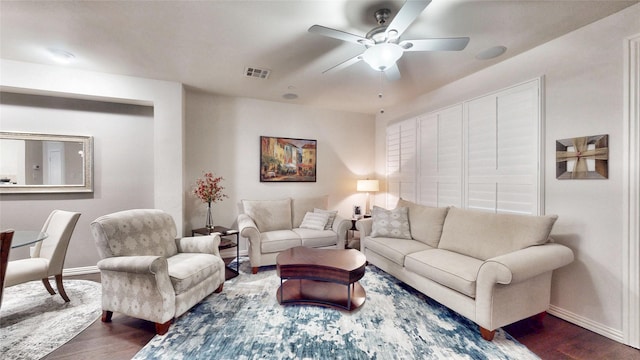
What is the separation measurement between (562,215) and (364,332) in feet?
7.10

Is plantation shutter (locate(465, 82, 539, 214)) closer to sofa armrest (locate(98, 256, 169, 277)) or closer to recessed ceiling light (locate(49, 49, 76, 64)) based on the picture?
sofa armrest (locate(98, 256, 169, 277))

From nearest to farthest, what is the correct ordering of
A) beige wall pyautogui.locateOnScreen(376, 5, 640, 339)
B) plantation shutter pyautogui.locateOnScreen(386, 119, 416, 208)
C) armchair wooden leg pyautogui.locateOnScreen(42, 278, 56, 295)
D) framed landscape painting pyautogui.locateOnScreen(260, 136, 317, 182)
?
beige wall pyautogui.locateOnScreen(376, 5, 640, 339)
armchair wooden leg pyautogui.locateOnScreen(42, 278, 56, 295)
plantation shutter pyautogui.locateOnScreen(386, 119, 416, 208)
framed landscape painting pyautogui.locateOnScreen(260, 136, 317, 182)

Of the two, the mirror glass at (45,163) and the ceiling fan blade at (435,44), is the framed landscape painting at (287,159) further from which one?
the ceiling fan blade at (435,44)

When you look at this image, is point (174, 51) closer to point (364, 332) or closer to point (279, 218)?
point (279, 218)

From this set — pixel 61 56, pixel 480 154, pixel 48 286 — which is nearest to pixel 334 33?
pixel 480 154

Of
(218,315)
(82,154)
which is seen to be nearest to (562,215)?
(218,315)

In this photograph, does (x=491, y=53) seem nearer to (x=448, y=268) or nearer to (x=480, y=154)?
(x=480, y=154)

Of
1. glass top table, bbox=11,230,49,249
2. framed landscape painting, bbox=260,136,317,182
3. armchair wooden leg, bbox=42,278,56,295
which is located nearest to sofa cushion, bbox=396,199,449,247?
framed landscape painting, bbox=260,136,317,182

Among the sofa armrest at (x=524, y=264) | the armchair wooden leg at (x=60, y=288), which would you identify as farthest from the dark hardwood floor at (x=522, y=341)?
the armchair wooden leg at (x=60, y=288)

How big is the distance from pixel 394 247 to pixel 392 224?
49cm

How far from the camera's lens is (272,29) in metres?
2.26

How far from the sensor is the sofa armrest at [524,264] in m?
1.89

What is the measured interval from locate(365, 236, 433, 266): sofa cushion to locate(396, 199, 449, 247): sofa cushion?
3.8 inches

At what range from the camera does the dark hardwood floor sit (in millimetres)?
1895
